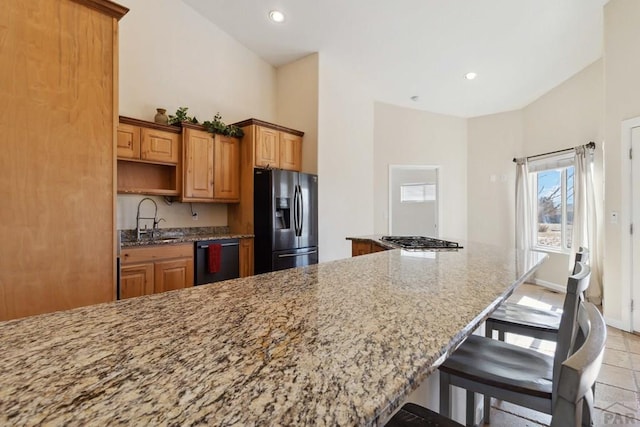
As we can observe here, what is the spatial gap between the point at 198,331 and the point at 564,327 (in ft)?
3.36

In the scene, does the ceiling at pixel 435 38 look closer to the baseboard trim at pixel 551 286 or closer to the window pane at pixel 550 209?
the window pane at pixel 550 209

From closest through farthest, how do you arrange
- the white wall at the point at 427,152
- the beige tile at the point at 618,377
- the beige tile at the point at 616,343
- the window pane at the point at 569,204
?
1. the beige tile at the point at 618,377
2. the beige tile at the point at 616,343
3. the window pane at the point at 569,204
4. the white wall at the point at 427,152

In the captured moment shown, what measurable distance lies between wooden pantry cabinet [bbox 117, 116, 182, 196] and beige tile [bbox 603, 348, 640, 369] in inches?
166

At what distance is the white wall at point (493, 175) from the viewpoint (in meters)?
5.67

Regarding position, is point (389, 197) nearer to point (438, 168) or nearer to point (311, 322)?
point (438, 168)

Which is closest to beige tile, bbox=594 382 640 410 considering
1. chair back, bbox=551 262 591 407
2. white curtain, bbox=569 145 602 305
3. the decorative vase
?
chair back, bbox=551 262 591 407

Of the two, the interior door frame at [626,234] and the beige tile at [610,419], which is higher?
the interior door frame at [626,234]

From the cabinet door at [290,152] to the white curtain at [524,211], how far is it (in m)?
3.66

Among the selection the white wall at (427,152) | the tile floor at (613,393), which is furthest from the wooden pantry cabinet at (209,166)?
the tile floor at (613,393)

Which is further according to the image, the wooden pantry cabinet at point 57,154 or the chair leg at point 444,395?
the wooden pantry cabinet at point 57,154

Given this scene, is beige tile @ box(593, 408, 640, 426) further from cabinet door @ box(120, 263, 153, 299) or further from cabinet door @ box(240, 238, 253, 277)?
cabinet door @ box(120, 263, 153, 299)

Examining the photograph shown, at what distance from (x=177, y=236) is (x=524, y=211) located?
5.21 m

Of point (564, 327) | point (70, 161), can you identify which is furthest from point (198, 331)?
point (70, 161)

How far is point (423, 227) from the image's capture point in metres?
6.47
